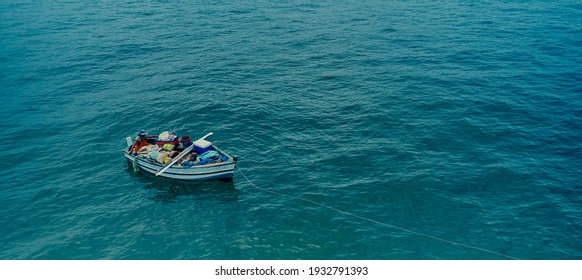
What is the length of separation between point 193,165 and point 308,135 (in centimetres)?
1628

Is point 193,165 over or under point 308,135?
under

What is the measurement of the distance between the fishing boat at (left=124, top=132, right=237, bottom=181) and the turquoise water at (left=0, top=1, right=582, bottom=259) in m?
1.31

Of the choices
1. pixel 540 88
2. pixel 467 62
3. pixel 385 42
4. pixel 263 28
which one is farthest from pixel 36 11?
pixel 540 88

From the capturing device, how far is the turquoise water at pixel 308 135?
120ft

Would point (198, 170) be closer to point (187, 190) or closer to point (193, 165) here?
point (193, 165)

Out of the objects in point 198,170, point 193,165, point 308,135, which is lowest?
point 198,170

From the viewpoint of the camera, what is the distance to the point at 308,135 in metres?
52.2

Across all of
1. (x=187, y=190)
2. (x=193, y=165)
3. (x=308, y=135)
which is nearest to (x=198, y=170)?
(x=193, y=165)

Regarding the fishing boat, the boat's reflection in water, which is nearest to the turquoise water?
the boat's reflection in water

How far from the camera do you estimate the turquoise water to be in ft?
120

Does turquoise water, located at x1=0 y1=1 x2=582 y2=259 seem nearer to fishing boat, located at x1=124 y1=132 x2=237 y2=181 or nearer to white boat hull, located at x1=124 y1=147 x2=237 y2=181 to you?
white boat hull, located at x1=124 y1=147 x2=237 y2=181

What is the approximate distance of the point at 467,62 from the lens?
2822 inches

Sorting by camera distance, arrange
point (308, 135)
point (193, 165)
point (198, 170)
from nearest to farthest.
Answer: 1. point (198, 170)
2. point (193, 165)
3. point (308, 135)

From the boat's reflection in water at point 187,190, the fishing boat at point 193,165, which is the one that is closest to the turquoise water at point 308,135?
the boat's reflection in water at point 187,190
